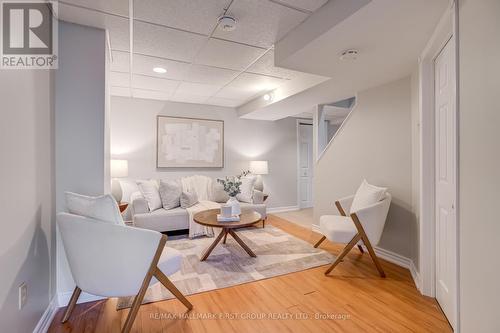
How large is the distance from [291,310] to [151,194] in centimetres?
283

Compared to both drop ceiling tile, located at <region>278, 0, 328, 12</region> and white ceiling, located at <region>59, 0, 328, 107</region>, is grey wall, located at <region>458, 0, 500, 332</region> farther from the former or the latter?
white ceiling, located at <region>59, 0, 328, 107</region>

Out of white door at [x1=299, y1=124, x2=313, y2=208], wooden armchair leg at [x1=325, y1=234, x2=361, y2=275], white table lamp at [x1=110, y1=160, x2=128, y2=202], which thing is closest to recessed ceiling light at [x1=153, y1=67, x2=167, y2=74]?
white table lamp at [x1=110, y1=160, x2=128, y2=202]

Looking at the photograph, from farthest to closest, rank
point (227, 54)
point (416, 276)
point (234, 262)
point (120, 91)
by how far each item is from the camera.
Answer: point (120, 91) → point (234, 262) → point (227, 54) → point (416, 276)

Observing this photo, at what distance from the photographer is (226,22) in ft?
6.63

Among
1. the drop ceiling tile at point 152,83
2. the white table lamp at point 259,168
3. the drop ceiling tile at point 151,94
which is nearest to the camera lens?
the drop ceiling tile at point 152,83

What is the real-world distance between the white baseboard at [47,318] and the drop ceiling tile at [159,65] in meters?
2.49

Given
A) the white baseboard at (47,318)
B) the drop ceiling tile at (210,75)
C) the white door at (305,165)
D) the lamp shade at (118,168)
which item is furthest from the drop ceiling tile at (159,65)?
the white door at (305,165)

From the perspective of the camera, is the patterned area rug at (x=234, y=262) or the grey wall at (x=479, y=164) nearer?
the grey wall at (x=479, y=164)

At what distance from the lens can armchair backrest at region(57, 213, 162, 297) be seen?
1553 mm

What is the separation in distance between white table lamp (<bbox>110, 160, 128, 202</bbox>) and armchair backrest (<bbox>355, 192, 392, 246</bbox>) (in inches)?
143

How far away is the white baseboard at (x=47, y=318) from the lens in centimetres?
160

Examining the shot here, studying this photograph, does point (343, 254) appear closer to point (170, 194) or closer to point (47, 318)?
point (47, 318)

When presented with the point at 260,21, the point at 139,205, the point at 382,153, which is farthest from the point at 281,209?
the point at 260,21

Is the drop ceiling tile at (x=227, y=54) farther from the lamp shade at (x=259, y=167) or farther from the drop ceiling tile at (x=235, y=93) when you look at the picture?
the lamp shade at (x=259, y=167)
